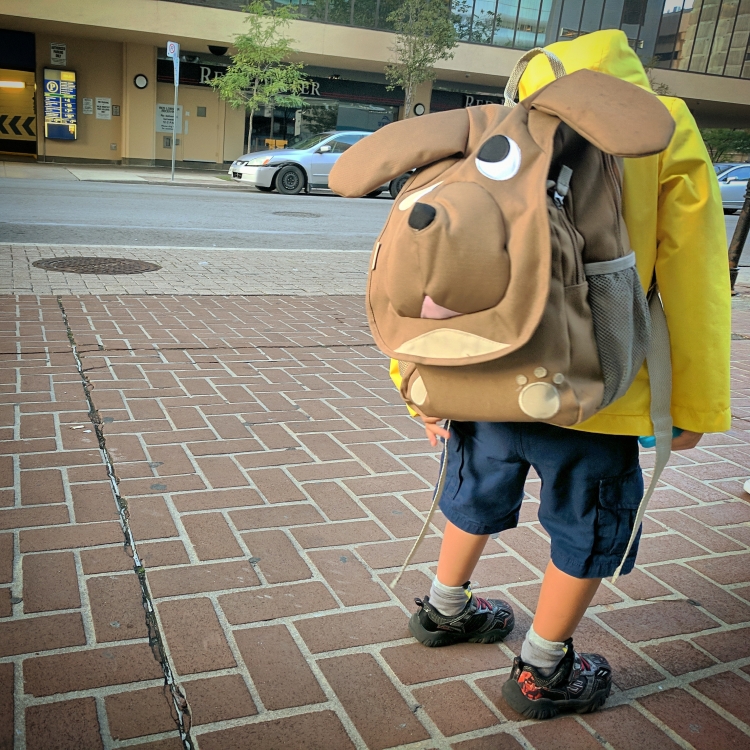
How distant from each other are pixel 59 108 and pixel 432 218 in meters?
28.3

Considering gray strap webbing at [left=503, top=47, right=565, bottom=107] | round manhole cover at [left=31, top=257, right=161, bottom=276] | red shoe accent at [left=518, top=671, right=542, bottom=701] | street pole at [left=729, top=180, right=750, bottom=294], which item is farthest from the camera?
street pole at [left=729, top=180, right=750, bottom=294]

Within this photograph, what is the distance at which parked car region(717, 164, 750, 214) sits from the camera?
2356cm

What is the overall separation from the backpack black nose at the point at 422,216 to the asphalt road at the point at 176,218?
28.1ft

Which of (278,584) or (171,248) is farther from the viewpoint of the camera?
(171,248)

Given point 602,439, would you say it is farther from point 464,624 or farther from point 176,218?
point 176,218

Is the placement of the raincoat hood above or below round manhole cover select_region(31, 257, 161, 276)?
above

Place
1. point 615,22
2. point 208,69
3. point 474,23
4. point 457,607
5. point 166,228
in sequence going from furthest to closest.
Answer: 1. point 615,22
2. point 474,23
3. point 208,69
4. point 166,228
5. point 457,607

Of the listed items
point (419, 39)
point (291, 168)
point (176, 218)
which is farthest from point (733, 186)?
point (176, 218)

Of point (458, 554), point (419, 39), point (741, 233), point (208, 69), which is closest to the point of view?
point (458, 554)

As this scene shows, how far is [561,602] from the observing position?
6.51 ft

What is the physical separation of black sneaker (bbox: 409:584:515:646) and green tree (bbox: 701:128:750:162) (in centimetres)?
3706

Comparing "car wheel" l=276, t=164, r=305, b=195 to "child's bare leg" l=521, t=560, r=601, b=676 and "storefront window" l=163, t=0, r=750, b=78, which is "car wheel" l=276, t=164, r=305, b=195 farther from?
"child's bare leg" l=521, t=560, r=601, b=676

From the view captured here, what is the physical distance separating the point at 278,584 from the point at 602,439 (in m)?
1.26

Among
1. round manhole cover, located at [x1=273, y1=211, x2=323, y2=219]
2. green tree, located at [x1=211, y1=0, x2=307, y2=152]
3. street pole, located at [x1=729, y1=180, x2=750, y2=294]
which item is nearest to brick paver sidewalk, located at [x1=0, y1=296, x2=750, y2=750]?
street pole, located at [x1=729, y1=180, x2=750, y2=294]
